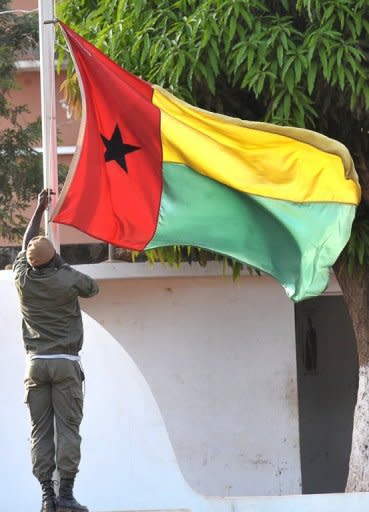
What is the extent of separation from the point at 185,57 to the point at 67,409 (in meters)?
2.45

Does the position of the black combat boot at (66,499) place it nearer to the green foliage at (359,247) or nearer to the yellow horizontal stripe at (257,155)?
the yellow horizontal stripe at (257,155)

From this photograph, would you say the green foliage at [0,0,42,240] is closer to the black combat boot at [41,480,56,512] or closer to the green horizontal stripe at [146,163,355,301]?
the green horizontal stripe at [146,163,355,301]

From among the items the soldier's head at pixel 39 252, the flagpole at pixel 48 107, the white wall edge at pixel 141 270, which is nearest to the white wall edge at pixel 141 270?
the white wall edge at pixel 141 270

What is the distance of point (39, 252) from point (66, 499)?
1.39 meters

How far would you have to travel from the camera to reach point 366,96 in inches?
302

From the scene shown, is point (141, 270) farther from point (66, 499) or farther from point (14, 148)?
point (14, 148)

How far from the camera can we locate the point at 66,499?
6.73 meters

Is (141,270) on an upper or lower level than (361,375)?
upper

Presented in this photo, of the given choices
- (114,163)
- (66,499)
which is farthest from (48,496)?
(114,163)

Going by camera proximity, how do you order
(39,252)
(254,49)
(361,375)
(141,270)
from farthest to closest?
(141,270) → (361,375) → (254,49) → (39,252)

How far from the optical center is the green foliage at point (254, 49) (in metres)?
7.55

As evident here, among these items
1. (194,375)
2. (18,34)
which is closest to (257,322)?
(194,375)

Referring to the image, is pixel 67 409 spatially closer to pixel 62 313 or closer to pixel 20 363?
pixel 62 313

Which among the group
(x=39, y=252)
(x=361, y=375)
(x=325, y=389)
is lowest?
(x=325, y=389)
